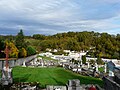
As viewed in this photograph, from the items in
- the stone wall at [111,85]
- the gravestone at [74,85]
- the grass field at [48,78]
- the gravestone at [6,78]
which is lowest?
the grass field at [48,78]

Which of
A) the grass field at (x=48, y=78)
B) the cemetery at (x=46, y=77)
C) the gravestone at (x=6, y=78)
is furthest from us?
the grass field at (x=48, y=78)

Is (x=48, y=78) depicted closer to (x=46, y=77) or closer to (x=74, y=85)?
(x=46, y=77)

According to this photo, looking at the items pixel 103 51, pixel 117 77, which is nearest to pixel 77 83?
pixel 117 77

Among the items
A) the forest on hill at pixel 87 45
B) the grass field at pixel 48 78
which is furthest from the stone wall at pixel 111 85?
the forest on hill at pixel 87 45

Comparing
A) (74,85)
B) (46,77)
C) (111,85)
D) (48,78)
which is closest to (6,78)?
(48,78)

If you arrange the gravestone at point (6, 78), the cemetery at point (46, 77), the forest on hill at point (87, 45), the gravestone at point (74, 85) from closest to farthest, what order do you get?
the gravestone at point (74, 85) → the cemetery at point (46, 77) → the gravestone at point (6, 78) → the forest on hill at point (87, 45)

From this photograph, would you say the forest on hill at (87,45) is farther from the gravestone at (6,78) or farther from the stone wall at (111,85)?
the stone wall at (111,85)

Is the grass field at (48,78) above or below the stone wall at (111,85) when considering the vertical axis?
Result: below

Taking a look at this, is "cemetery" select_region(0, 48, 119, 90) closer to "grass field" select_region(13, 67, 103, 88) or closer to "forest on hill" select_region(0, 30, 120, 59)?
"grass field" select_region(13, 67, 103, 88)

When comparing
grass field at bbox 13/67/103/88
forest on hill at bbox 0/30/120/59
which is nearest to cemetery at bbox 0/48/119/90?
grass field at bbox 13/67/103/88

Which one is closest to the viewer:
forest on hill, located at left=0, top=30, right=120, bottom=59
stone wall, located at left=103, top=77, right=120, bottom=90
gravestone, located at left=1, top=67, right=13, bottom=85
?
stone wall, located at left=103, top=77, right=120, bottom=90

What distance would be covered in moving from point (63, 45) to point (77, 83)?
10418cm

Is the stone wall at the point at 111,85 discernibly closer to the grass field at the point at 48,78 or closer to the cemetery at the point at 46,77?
the cemetery at the point at 46,77

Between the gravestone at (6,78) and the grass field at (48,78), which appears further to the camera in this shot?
the grass field at (48,78)
